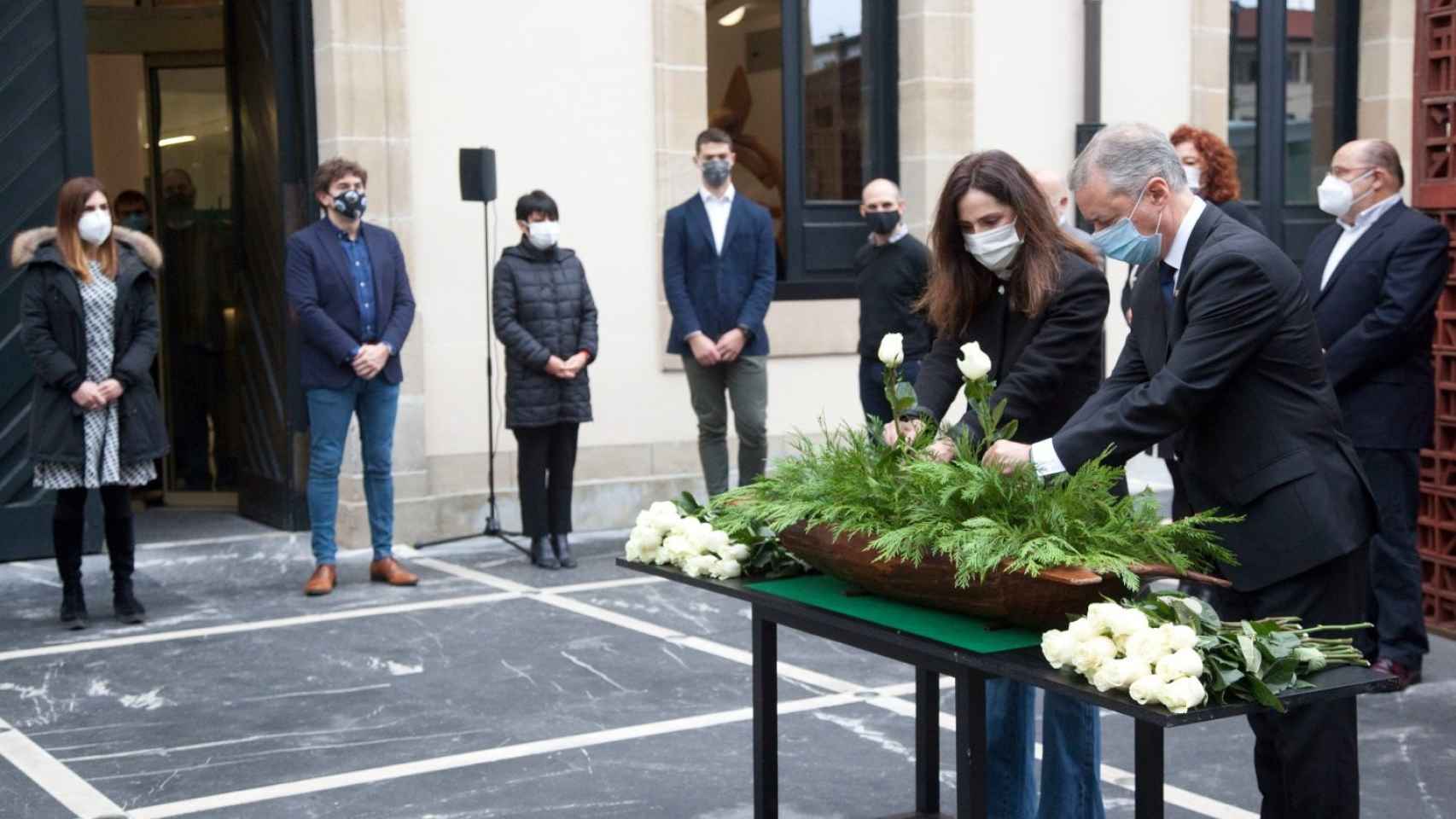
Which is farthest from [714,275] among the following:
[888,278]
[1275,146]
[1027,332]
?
[1275,146]

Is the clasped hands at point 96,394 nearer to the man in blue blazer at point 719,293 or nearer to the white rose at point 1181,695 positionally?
the man in blue blazer at point 719,293

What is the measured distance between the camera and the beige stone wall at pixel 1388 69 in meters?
14.7

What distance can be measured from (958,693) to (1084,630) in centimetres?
66

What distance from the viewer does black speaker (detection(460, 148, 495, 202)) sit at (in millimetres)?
9852

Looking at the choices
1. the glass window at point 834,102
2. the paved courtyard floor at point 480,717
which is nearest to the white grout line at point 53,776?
the paved courtyard floor at point 480,717

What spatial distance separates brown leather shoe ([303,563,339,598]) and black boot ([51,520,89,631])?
1.08m

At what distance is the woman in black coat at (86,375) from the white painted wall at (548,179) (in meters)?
2.31

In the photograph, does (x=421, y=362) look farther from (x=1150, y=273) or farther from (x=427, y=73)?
(x=1150, y=273)

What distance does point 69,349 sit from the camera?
806cm

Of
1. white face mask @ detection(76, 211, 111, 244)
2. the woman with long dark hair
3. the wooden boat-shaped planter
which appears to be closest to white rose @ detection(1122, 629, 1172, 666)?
the wooden boat-shaped planter

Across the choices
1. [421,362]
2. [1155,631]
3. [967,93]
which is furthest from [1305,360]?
[967,93]

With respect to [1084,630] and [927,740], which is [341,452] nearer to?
[927,740]

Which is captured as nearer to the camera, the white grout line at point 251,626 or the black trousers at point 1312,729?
the black trousers at point 1312,729

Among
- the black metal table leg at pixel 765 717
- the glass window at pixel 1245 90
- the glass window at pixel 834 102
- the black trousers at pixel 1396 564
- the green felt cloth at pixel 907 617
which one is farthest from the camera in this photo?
the glass window at pixel 1245 90
